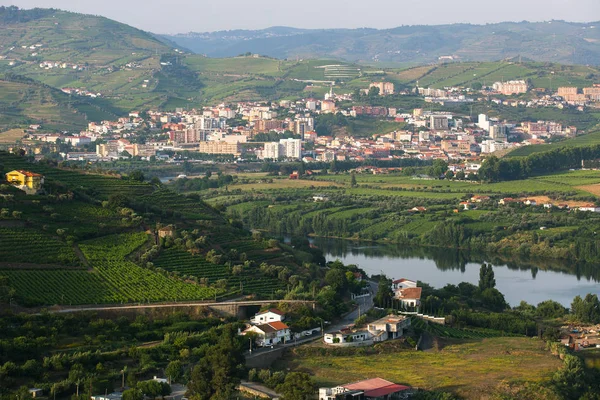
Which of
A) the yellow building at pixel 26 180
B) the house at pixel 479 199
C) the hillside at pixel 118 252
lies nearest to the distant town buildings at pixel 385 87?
the house at pixel 479 199

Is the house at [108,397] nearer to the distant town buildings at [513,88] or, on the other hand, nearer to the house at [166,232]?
the house at [166,232]

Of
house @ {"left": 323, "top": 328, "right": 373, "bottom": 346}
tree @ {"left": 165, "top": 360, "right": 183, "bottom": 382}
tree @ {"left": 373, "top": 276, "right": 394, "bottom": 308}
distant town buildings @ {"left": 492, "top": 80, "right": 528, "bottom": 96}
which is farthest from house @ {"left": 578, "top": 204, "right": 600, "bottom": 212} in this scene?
distant town buildings @ {"left": 492, "top": 80, "right": 528, "bottom": 96}

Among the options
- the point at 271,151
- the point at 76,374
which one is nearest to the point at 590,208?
the point at 271,151

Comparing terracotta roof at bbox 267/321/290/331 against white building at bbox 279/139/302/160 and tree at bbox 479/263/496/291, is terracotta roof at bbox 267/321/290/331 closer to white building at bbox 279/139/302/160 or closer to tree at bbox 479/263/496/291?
tree at bbox 479/263/496/291

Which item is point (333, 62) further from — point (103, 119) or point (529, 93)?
point (103, 119)

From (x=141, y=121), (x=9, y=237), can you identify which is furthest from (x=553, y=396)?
(x=141, y=121)

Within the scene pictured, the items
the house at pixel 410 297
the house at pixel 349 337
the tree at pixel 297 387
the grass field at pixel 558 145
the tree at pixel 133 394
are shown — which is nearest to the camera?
the tree at pixel 133 394
